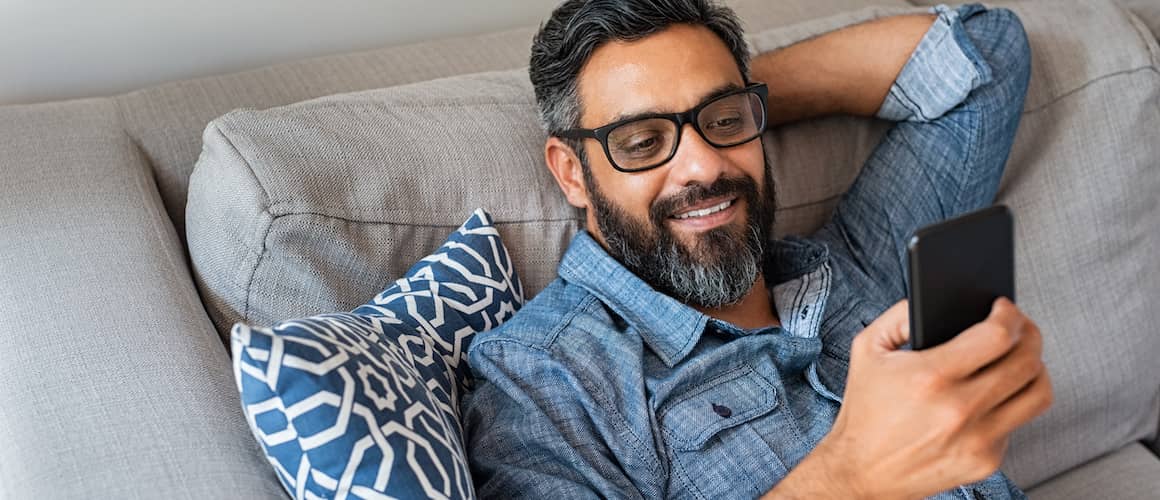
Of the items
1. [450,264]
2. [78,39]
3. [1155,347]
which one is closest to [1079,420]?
[1155,347]

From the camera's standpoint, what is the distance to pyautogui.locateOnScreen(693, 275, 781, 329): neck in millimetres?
1529

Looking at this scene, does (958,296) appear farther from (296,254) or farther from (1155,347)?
(1155,347)

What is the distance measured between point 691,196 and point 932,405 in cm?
52

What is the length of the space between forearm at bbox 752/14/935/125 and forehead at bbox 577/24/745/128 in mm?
237

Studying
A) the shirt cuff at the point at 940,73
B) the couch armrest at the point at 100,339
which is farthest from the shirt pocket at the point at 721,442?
the shirt cuff at the point at 940,73

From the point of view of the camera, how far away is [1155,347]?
1842 millimetres

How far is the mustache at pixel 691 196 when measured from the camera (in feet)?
4.64

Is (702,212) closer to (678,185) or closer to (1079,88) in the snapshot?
(678,185)

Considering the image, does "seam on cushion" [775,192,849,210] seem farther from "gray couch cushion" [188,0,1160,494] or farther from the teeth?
the teeth

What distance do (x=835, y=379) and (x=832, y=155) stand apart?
0.42 meters

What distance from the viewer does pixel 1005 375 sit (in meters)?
0.97

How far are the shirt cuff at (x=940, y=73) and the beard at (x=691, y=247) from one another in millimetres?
368

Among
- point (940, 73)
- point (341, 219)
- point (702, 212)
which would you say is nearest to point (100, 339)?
point (341, 219)

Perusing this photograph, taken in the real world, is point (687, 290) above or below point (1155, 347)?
above
